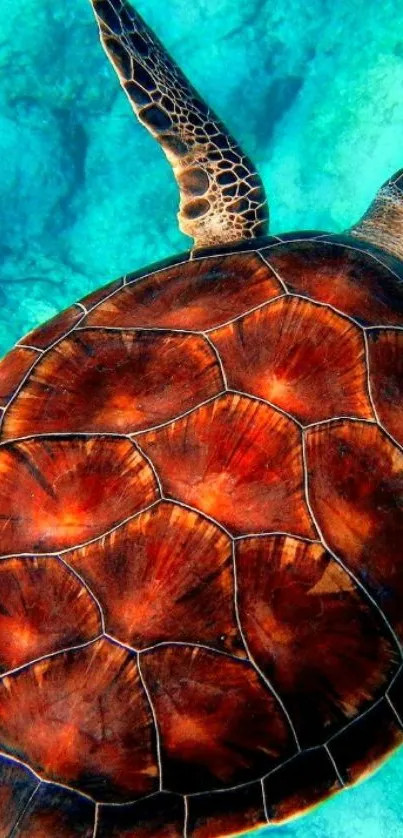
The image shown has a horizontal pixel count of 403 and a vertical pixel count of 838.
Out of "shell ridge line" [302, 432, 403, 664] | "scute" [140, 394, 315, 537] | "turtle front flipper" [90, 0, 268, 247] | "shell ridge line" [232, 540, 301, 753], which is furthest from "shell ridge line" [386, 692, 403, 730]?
"turtle front flipper" [90, 0, 268, 247]

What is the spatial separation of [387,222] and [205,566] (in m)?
1.99

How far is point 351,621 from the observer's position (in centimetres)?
156

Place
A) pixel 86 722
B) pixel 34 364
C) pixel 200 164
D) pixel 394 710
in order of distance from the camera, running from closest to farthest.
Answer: pixel 86 722 < pixel 394 710 < pixel 34 364 < pixel 200 164

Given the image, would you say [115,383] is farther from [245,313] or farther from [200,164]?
[200,164]

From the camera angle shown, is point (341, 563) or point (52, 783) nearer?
point (52, 783)

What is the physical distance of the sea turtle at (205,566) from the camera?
1.41m

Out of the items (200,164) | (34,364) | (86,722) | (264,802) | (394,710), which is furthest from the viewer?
(200,164)

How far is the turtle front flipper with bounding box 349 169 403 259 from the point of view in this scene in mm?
2529

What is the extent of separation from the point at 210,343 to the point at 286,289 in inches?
12.0

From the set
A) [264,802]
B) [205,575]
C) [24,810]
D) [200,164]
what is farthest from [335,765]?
[200,164]

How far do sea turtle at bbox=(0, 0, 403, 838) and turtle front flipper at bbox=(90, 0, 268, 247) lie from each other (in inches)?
37.3

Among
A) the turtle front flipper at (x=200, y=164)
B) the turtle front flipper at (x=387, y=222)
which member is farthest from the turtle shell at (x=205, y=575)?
the turtle front flipper at (x=200, y=164)

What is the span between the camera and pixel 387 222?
8.86 ft

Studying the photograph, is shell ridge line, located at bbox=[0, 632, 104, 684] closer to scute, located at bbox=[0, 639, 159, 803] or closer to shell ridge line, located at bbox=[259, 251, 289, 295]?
scute, located at bbox=[0, 639, 159, 803]
